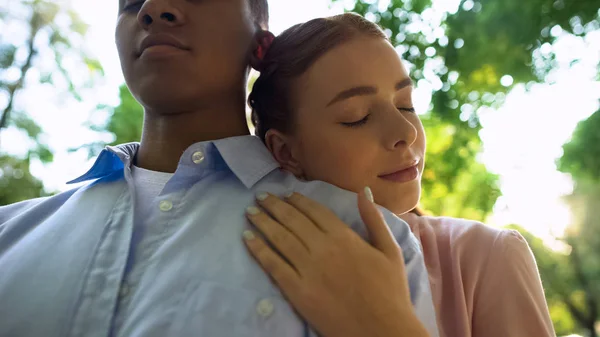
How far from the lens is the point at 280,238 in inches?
33.6

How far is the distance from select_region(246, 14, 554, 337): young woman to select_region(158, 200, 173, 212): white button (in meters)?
0.17

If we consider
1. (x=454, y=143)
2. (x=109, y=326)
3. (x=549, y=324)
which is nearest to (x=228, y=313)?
(x=109, y=326)

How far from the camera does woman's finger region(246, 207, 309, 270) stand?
82 centimetres

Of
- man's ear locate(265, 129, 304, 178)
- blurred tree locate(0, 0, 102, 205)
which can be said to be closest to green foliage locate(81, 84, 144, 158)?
blurred tree locate(0, 0, 102, 205)

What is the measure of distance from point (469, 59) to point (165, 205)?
6.40ft

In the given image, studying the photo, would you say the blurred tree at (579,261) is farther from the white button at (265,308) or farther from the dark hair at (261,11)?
the white button at (265,308)

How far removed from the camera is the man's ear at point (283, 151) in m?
1.11

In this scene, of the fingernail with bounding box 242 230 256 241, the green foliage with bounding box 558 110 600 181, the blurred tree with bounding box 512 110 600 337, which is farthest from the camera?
the blurred tree with bounding box 512 110 600 337

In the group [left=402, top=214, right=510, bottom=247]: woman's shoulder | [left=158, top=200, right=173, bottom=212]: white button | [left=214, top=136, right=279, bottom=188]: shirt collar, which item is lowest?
[left=402, top=214, right=510, bottom=247]: woman's shoulder

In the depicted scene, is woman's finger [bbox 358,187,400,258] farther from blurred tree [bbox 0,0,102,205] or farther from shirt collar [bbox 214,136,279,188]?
blurred tree [bbox 0,0,102,205]

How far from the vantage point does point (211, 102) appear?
1.09 metres

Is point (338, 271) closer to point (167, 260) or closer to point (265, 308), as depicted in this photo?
point (265, 308)

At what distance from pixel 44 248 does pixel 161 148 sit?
33 centimetres

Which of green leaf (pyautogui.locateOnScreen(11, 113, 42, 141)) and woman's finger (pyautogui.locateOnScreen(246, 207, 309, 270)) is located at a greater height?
woman's finger (pyautogui.locateOnScreen(246, 207, 309, 270))
